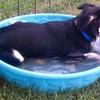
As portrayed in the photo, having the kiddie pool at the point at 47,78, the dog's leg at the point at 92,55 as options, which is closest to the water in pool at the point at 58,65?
the dog's leg at the point at 92,55

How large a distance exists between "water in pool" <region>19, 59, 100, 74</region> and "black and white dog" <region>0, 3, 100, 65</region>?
13 centimetres

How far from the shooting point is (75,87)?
14.0 feet

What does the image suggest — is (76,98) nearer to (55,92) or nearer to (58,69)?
(55,92)

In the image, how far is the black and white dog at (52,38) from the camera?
4473 mm

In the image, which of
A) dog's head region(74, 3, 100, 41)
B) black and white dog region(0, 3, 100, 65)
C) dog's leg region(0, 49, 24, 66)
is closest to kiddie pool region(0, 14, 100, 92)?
dog's leg region(0, 49, 24, 66)

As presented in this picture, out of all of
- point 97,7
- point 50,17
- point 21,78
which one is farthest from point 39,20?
point 21,78

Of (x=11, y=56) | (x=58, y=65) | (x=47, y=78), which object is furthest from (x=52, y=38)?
(x=47, y=78)

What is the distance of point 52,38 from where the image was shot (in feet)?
15.3

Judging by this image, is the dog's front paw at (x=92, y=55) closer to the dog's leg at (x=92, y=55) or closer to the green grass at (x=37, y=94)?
the dog's leg at (x=92, y=55)

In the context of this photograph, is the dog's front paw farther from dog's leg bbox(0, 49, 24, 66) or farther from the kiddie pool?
dog's leg bbox(0, 49, 24, 66)

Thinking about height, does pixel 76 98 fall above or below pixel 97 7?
below

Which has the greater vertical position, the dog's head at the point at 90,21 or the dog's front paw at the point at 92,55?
the dog's head at the point at 90,21

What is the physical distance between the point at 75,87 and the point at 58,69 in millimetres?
666

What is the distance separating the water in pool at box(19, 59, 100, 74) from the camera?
15.8 ft
